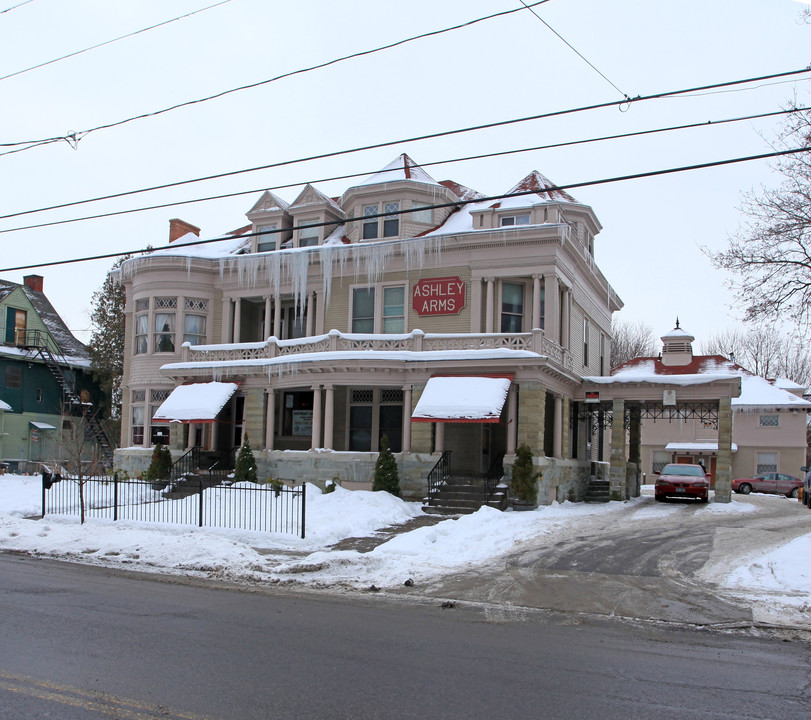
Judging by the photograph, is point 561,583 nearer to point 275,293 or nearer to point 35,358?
point 275,293

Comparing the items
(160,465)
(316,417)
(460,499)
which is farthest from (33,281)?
(460,499)

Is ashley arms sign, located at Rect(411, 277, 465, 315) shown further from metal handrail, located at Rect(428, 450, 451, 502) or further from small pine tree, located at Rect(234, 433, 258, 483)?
small pine tree, located at Rect(234, 433, 258, 483)

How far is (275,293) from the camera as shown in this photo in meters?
29.3

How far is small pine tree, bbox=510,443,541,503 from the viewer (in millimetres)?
22812

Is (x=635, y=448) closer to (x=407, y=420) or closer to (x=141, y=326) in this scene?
(x=407, y=420)

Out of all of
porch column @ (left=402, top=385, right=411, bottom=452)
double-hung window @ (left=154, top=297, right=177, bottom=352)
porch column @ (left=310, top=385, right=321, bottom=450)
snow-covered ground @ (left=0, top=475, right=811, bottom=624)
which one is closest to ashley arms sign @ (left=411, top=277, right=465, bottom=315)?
porch column @ (left=402, top=385, right=411, bottom=452)

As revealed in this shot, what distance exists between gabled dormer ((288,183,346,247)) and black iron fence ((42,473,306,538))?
11.0 meters

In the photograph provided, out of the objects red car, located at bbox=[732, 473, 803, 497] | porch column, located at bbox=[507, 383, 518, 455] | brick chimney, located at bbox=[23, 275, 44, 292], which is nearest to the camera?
porch column, located at bbox=[507, 383, 518, 455]

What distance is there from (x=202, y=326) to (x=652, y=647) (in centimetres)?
2518

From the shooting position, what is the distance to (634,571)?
43.7 ft

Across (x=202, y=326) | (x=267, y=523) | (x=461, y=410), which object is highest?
(x=202, y=326)

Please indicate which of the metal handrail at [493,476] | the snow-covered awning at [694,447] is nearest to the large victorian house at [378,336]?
the metal handrail at [493,476]

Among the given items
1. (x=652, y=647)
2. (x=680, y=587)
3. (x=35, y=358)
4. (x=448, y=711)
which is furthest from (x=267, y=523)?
(x=35, y=358)

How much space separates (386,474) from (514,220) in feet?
32.9
